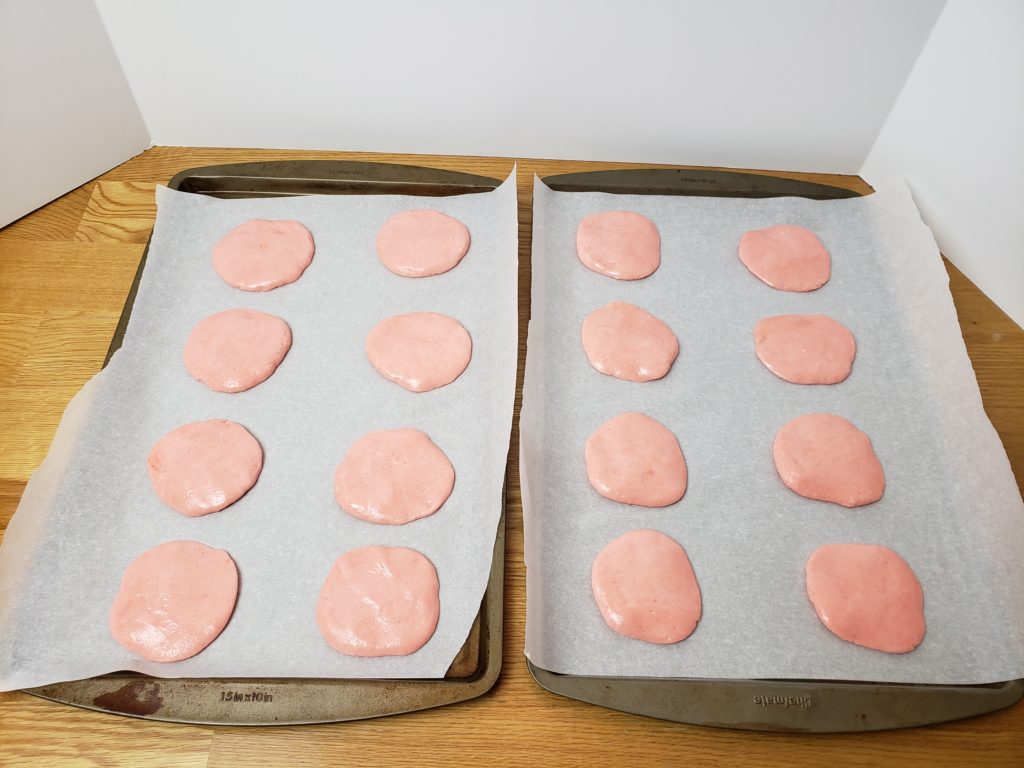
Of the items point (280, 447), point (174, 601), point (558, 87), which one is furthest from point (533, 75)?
point (174, 601)

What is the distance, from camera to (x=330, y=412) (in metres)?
1.09

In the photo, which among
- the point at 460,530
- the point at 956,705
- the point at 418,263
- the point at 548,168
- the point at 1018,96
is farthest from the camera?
the point at 548,168

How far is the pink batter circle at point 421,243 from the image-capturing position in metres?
1.22

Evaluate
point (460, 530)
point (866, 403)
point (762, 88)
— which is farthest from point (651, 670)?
point (762, 88)

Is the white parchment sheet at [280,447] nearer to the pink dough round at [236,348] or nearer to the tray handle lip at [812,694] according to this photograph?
the pink dough round at [236,348]

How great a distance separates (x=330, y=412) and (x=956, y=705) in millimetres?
850

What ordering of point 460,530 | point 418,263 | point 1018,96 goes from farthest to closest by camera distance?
1. point 418,263
2. point 1018,96
3. point 460,530

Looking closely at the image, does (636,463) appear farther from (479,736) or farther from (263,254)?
(263,254)

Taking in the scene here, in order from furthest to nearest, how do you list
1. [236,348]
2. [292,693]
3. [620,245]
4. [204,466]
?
[620,245] < [236,348] < [204,466] < [292,693]

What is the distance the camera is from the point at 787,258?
A: 1.24 meters

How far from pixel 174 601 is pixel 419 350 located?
45cm

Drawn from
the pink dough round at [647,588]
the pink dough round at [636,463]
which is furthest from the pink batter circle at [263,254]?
the pink dough round at [647,588]

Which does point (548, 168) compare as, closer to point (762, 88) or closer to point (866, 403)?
point (762, 88)

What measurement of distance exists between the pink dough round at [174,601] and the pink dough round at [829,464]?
724 mm
